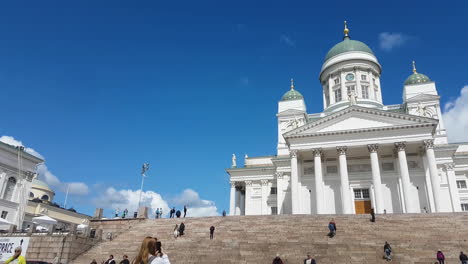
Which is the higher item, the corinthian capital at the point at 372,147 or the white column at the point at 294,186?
the corinthian capital at the point at 372,147

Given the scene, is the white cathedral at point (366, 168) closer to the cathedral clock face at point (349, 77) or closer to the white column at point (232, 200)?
the white column at point (232, 200)

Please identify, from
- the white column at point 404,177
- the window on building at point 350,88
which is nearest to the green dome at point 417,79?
the window on building at point 350,88

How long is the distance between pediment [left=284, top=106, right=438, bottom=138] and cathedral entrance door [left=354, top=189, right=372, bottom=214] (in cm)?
714

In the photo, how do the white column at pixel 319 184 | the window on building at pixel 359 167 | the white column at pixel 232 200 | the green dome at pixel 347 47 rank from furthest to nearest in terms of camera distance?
the green dome at pixel 347 47 < the white column at pixel 232 200 < the window on building at pixel 359 167 < the white column at pixel 319 184

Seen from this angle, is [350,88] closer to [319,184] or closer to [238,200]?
[319,184]

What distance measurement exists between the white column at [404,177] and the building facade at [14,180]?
41.0 meters

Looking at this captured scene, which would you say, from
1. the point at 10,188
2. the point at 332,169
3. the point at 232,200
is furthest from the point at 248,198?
the point at 10,188

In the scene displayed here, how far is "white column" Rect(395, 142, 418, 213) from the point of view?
32.5 meters

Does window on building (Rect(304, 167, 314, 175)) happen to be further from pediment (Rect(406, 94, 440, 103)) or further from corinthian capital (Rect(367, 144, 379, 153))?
pediment (Rect(406, 94, 440, 103))

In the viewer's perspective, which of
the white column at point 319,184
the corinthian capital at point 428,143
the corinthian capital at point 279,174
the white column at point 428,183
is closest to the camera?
the corinthian capital at point 428,143

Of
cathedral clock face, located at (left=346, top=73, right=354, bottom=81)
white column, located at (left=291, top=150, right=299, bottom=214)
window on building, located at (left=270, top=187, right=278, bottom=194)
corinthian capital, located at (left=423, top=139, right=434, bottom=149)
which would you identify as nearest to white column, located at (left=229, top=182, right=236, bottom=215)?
window on building, located at (left=270, top=187, right=278, bottom=194)

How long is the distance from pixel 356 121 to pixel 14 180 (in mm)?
38970

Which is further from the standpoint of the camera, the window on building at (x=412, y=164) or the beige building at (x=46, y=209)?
the beige building at (x=46, y=209)

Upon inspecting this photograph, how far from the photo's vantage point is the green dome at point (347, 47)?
183 feet
